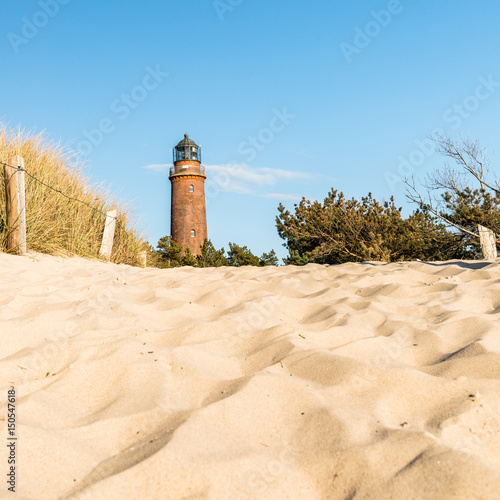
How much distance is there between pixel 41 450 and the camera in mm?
1339

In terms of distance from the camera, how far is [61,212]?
623cm

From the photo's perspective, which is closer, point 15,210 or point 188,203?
point 15,210

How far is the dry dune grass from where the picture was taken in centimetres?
566

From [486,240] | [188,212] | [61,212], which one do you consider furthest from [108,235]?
[188,212]

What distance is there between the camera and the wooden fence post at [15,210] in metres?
5.20

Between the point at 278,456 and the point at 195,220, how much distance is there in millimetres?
22683

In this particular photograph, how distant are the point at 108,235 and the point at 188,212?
16811mm

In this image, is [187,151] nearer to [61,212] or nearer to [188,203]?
[188,203]

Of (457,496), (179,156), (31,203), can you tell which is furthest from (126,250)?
(179,156)

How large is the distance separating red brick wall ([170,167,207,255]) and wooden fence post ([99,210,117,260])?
53.5ft

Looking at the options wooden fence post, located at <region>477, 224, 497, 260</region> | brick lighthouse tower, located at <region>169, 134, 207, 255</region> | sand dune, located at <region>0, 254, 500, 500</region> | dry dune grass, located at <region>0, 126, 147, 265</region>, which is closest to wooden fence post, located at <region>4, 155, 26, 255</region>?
dry dune grass, located at <region>0, 126, 147, 265</region>

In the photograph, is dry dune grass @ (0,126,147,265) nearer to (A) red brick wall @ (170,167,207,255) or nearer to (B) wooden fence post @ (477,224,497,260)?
(B) wooden fence post @ (477,224,497,260)

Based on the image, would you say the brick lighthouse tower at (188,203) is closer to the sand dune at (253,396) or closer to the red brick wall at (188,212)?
the red brick wall at (188,212)

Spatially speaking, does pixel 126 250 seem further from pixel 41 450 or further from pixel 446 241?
pixel 446 241
